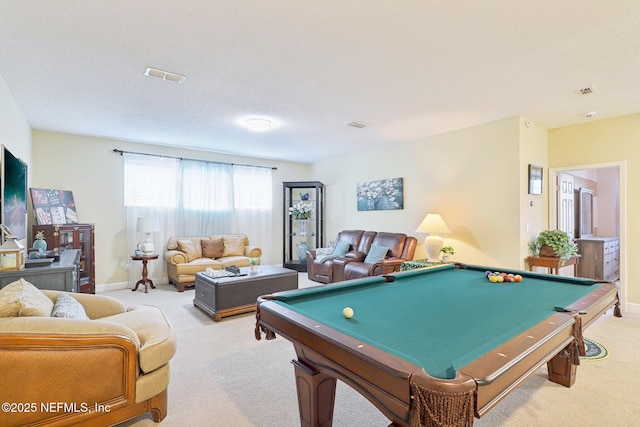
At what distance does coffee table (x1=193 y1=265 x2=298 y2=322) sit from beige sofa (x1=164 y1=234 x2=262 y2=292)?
113cm

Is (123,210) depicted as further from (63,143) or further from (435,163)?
(435,163)

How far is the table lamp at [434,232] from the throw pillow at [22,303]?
419 cm

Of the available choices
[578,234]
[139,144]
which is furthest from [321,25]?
[578,234]

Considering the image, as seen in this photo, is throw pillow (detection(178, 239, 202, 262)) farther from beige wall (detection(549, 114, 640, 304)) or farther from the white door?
beige wall (detection(549, 114, 640, 304))

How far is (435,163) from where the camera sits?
5133mm

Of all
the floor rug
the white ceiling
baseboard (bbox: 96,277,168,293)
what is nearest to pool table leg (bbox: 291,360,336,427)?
the white ceiling

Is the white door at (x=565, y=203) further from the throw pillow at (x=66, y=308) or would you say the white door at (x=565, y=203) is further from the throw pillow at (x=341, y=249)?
the throw pillow at (x=66, y=308)

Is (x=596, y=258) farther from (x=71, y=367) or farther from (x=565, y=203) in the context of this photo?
(x=71, y=367)

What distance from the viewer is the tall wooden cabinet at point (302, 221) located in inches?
280

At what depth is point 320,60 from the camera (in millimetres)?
2668

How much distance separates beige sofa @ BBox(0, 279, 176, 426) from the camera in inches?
Answer: 59.7

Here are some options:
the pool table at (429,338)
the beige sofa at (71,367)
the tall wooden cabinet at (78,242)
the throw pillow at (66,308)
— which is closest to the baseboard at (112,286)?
the tall wooden cabinet at (78,242)

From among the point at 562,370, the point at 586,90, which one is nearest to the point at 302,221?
the point at 586,90

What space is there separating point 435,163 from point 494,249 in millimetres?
1615
